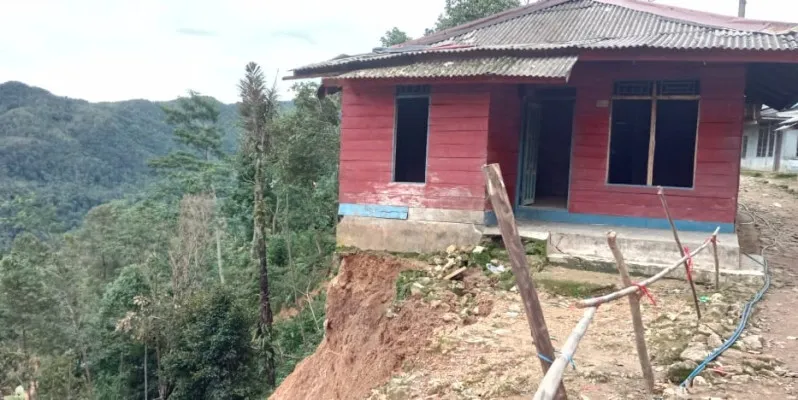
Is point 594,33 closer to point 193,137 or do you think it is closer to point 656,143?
point 656,143

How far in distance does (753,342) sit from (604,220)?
3.80m

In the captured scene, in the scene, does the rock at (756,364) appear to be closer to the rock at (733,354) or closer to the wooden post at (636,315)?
the rock at (733,354)

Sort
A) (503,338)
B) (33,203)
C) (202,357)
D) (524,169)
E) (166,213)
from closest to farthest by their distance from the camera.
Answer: (503,338) < (524,169) < (202,357) < (166,213) < (33,203)

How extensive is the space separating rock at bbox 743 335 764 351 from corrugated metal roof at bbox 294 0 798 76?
149 inches

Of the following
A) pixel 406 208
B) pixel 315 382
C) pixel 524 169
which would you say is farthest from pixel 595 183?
pixel 315 382

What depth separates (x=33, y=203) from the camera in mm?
43938

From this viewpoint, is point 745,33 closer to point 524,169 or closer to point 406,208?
point 524,169

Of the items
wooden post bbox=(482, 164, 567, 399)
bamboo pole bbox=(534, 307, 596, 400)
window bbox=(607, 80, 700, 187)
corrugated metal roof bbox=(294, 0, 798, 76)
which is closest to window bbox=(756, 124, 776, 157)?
window bbox=(607, 80, 700, 187)

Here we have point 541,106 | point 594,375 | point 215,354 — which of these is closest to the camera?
point 594,375


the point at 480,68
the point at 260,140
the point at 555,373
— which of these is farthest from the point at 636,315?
the point at 260,140

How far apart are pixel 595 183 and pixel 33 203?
48.0 meters

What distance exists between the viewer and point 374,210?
914 cm

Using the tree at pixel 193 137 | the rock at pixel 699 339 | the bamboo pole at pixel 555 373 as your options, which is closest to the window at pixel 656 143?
the rock at pixel 699 339

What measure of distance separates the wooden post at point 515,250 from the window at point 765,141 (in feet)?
84.7
